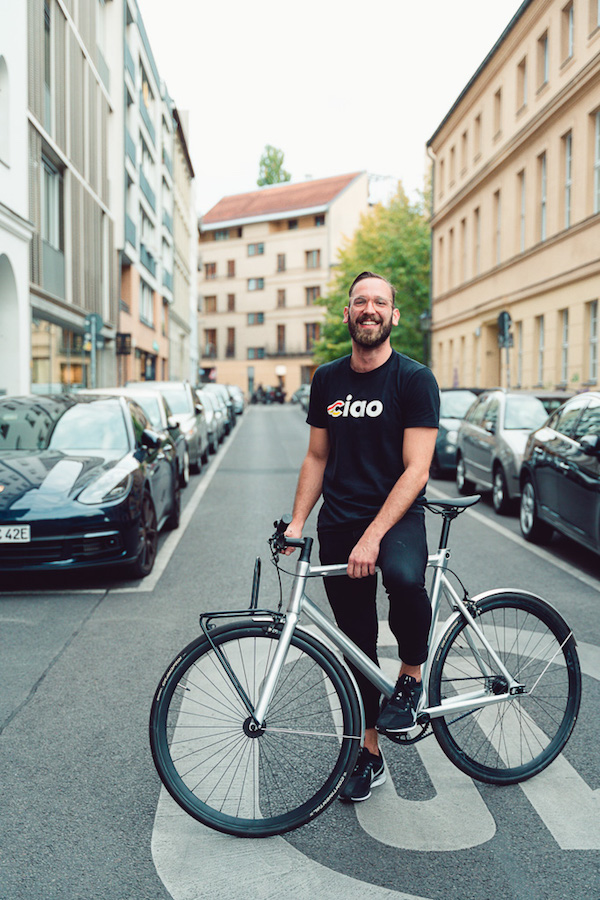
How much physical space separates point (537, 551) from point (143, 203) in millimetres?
34908

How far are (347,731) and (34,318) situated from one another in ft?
66.0

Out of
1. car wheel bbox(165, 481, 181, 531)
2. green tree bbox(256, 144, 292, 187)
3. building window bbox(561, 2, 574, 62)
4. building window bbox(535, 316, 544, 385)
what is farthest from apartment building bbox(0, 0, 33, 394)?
green tree bbox(256, 144, 292, 187)

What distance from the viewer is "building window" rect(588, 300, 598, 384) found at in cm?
2259

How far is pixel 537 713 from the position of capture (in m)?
3.81

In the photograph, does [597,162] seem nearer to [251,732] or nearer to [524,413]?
[524,413]

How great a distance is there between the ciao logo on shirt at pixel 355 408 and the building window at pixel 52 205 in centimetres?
2070

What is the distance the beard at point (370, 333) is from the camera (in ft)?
11.2

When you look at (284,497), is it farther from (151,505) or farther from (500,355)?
(500,355)

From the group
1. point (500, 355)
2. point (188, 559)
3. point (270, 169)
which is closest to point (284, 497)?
point (188, 559)

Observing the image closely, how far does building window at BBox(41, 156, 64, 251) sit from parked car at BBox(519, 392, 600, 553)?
16.4m

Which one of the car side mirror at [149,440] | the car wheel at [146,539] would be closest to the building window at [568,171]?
the car side mirror at [149,440]

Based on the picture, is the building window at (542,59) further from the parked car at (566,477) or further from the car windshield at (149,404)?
the parked car at (566,477)

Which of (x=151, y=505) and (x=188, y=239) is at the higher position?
(x=188, y=239)

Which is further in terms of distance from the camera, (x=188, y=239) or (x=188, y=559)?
(x=188, y=239)
